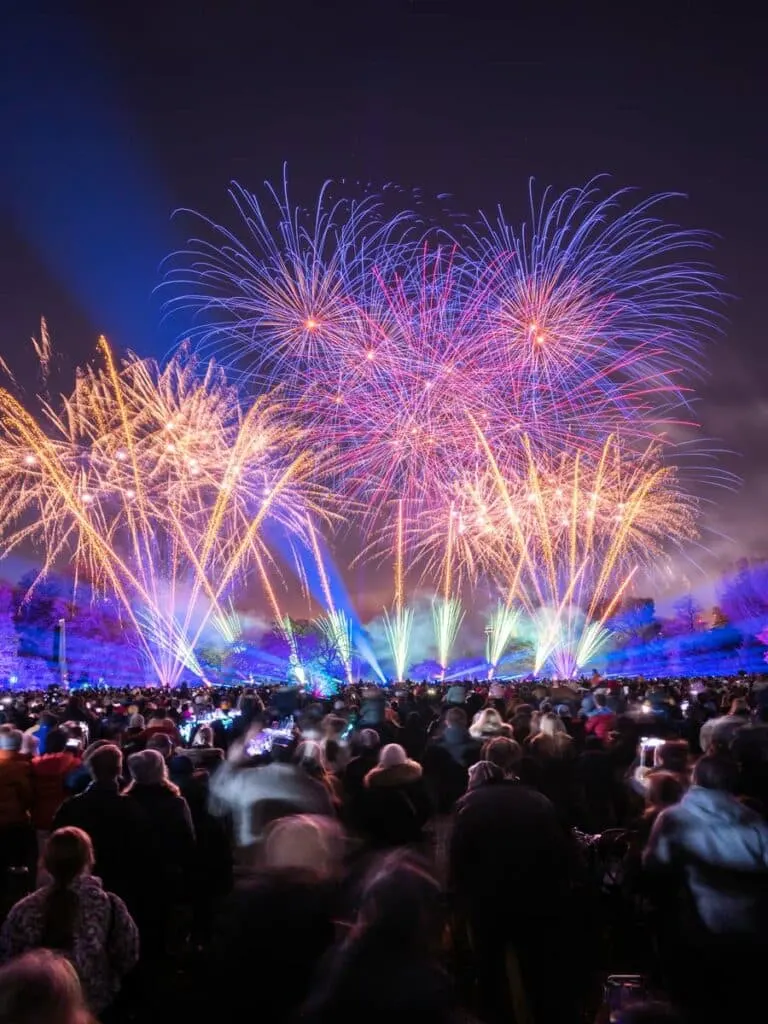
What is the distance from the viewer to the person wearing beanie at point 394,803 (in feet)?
22.6

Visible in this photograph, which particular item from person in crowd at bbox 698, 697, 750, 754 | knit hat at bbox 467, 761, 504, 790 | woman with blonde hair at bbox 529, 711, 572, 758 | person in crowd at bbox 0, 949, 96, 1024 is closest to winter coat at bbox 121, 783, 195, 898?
knit hat at bbox 467, 761, 504, 790

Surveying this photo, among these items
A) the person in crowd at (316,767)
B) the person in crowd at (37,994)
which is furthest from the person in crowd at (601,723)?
the person in crowd at (37,994)

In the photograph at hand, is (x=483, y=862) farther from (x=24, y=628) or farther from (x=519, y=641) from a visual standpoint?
(x=519, y=641)

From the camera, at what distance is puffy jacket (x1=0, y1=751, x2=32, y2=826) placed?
7.76m

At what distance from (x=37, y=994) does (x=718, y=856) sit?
374 centimetres

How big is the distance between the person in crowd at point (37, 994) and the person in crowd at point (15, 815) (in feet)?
17.2

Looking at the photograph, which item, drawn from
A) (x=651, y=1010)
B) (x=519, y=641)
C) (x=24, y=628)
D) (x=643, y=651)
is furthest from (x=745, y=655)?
(x=651, y=1010)

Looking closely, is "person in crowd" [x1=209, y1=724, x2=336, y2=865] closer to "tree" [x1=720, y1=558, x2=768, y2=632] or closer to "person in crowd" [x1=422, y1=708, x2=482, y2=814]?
"person in crowd" [x1=422, y1=708, x2=482, y2=814]

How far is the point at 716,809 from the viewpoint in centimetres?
540

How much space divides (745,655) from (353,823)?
248 feet

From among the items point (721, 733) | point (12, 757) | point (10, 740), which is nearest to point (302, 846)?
point (12, 757)

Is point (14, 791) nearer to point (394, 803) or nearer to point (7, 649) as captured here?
point (394, 803)

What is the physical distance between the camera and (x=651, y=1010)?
Answer: 2949 mm

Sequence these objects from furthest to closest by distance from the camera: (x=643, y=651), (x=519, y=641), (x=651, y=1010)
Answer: (x=519, y=641) < (x=643, y=651) < (x=651, y=1010)
